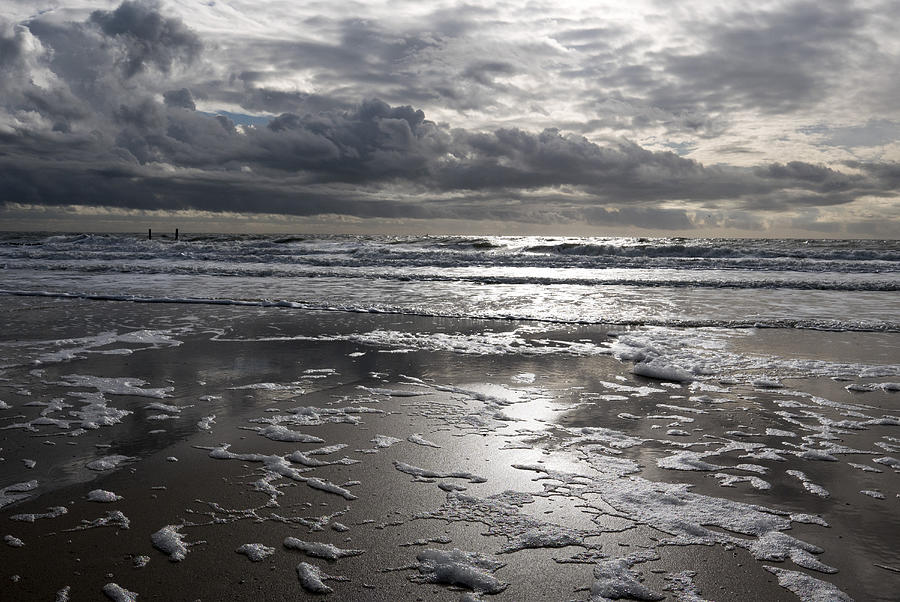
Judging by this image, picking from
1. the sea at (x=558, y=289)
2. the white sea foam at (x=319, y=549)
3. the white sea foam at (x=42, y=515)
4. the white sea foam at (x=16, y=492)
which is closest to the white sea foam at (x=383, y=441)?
the white sea foam at (x=319, y=549)

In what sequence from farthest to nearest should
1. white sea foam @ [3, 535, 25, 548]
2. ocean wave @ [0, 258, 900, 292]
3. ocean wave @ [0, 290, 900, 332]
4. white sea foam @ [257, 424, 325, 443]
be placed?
ocean wave @ [0, 258, 900, 292] < ocean wave @ [0, 290, 900, 332] < white sea foam @ [257, 424, 325, 443] < white sea foam @ [3, 535, 25, 548]

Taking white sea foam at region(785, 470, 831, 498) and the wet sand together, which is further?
white sea foam at region(785, 470, 831, 498)

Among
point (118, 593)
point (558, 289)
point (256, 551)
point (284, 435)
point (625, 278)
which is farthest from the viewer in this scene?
point (625, 278)

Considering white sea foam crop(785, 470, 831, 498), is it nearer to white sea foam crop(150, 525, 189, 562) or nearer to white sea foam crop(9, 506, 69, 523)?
white sea foam crop(150, 525, 189, 562)

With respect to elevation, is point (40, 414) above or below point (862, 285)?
below

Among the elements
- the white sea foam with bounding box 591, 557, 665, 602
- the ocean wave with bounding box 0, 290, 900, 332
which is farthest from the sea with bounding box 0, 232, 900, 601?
the ocean wave with bounding box 0, 290, 900, 332

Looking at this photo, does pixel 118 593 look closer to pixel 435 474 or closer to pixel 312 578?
pixel 312 578

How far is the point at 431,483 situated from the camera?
11.9 ft

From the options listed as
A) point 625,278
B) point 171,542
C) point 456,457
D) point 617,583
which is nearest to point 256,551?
point 171,542

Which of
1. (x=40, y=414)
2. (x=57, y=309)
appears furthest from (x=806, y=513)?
(x=57, y=309)

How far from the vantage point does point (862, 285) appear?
714 inches

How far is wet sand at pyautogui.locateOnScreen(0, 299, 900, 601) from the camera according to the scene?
2.66 m

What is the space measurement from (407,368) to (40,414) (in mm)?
3504

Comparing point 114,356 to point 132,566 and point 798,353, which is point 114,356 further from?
point 798,353
